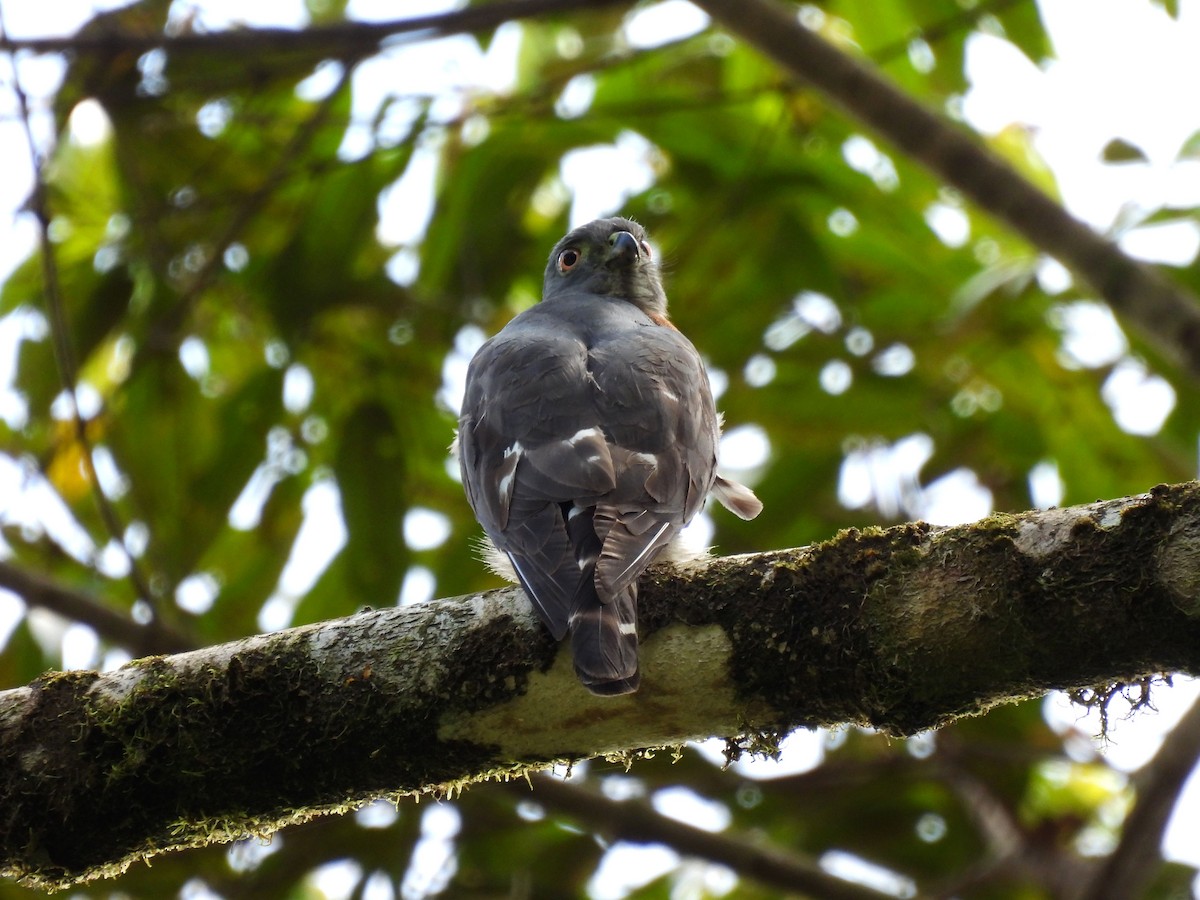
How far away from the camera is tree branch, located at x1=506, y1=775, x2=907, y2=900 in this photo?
5.14 metres

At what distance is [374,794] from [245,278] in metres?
4.01

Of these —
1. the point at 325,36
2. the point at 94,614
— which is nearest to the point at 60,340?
the point at 94,614

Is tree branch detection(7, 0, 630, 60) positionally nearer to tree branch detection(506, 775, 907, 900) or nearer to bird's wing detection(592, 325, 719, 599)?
bird's wing detection(592, 325, 719, 599)

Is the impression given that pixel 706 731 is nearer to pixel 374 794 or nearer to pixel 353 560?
pixel 374 794

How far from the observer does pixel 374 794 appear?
3174mm

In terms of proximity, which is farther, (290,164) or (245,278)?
(245,278)

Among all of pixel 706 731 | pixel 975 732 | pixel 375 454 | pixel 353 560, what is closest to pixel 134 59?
pixel 375 454

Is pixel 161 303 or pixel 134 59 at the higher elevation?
pixel 134 59

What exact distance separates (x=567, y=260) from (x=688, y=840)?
2652 millimetres

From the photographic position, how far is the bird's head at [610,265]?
570 cm

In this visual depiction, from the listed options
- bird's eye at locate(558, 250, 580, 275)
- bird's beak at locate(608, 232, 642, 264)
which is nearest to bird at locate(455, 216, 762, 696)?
bird's beak at locate(608, 232, 642, 264)

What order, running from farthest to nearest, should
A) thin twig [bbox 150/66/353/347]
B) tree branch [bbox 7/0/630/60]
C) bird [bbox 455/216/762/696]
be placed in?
thin twig [bbox 150/66/353/347] → tree branch [bbox 7/0/630/60] → bird [bbox 455/216/762/696]

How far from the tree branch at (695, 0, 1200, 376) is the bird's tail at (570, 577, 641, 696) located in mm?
2905

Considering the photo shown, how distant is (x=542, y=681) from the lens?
2.96 m
